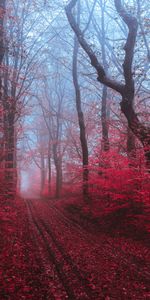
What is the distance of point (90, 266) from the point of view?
8398 millimetres

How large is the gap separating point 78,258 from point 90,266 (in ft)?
2.79

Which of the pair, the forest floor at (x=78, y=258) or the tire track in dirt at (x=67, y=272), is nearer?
the tire track in dirt at (x=67, y=272)

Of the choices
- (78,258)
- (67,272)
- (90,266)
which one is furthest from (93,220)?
(67,272)

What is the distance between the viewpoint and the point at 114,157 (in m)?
13.5

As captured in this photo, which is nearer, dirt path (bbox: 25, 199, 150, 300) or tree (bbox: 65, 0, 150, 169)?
dirt path (bbox: 25, 199, 150, 300)

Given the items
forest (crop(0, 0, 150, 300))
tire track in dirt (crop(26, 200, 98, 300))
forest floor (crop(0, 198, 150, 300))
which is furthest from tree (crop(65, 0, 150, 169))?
tire track in dirt (crop(26, 200, 98, 300))

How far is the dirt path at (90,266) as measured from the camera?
6.67 metres

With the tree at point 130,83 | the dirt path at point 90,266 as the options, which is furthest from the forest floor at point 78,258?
the tree at point 130,83

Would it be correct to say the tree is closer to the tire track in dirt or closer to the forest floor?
the forest floor

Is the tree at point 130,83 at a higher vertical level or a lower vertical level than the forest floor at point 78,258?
higher

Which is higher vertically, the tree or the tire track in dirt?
the tree

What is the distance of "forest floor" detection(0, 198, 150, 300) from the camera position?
265 inches

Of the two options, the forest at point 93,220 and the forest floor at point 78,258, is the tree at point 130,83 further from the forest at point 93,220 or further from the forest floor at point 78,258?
the forest floor at point 78,258

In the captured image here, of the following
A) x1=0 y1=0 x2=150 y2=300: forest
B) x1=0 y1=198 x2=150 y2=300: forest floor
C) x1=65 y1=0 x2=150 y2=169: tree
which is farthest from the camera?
x1=65 y1=0 x2=150 y2=169: tree
